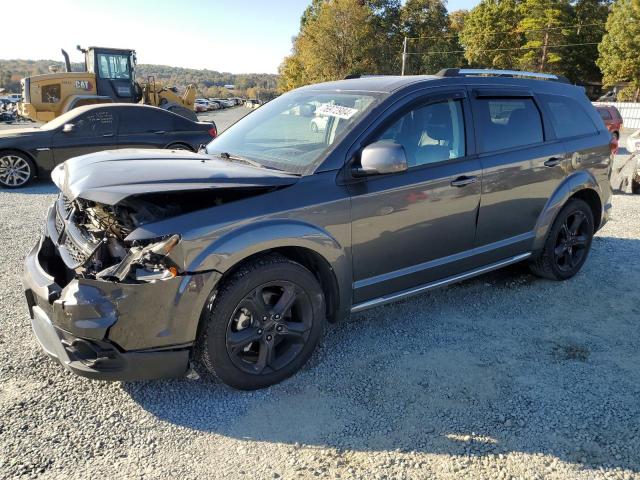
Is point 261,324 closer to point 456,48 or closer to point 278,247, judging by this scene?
point 278,247

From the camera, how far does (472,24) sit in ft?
186

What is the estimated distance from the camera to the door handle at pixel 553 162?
429 cm

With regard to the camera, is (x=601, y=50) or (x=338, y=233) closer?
(x=338, y=233)

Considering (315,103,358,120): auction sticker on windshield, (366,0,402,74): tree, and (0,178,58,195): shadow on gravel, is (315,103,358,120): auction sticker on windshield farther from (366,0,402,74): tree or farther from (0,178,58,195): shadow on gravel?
(366,0,402,74): tree

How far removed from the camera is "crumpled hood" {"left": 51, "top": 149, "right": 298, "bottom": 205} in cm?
263

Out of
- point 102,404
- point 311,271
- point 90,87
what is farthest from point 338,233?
point 90,87

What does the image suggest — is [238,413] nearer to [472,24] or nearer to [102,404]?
[102,404]

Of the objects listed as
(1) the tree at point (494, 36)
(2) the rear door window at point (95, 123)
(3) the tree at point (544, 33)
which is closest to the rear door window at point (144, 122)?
(2) the rear door window at point (95, 123)

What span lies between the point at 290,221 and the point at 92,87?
18029 mm

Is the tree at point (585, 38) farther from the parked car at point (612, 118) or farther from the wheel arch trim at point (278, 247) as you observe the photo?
the wheel arch trim at point (278, 247)

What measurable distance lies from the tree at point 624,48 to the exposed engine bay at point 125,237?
48.4 meters

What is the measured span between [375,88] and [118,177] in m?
1.89

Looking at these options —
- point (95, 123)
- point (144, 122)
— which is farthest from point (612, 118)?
point (95, 123)

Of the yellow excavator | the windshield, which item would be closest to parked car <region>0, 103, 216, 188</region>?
the windshield
